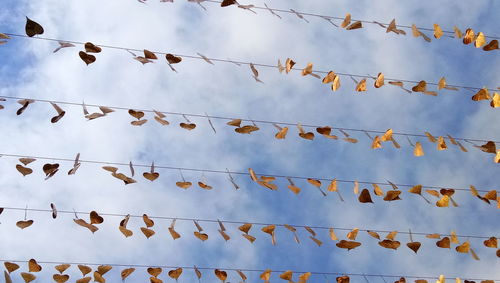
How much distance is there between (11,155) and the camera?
630cm

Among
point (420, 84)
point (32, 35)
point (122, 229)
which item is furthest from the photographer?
point (420, 84)

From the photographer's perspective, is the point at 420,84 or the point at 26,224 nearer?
the point at 26,224

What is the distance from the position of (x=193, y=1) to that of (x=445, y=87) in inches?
112

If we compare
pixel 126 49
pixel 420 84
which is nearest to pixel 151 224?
pixel 126 49

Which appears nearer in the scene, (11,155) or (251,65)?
(11,155)

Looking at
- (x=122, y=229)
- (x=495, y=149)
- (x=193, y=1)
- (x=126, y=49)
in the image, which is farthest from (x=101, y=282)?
(x=495, y=149)

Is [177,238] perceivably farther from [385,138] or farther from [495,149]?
[495,149]

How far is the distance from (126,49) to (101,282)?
2.30m

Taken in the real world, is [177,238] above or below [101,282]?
above

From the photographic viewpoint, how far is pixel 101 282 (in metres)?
6.68

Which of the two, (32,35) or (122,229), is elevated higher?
(32,35)

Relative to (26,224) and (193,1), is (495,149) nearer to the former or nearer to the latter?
(193,1)

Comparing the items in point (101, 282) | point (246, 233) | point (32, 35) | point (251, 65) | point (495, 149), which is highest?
point (495, 149)

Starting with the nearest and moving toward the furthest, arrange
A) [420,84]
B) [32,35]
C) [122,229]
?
1. [32,35]
2. [122,229]
3. [420,84]
